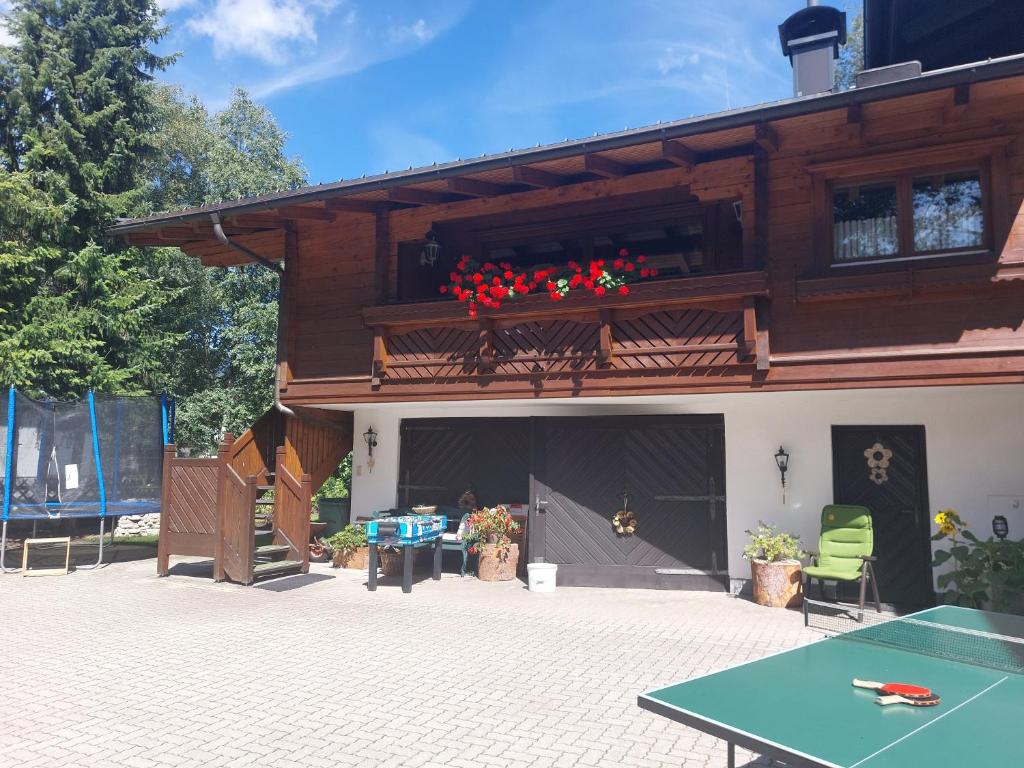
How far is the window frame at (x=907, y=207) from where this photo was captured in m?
7.61

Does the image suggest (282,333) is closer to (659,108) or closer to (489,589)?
(489,589)

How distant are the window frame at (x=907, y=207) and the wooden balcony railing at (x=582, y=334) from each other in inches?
41.8

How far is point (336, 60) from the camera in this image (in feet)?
66.9

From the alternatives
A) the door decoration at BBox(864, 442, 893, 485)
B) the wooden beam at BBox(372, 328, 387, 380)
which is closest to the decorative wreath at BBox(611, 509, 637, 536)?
the door decoration at BBox(864, 442, 893, 485)

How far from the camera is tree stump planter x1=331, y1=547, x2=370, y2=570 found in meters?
11.3

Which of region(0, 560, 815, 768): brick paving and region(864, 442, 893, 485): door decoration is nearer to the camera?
region(0, 560, 815, 768): brick paving

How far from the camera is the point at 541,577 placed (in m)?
9.54

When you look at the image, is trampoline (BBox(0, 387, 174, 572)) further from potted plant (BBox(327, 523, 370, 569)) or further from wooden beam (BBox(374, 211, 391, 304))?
wooden beam (BBox(374, 211, 391, 304))

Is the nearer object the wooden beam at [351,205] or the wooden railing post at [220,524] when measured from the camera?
the wooden railing post at [220,524]

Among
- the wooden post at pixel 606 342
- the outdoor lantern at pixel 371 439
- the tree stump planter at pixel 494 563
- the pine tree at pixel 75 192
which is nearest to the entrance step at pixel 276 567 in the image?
the outdoor lantern at pixel 371 439

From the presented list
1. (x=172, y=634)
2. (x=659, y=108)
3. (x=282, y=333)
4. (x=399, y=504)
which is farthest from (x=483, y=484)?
(x=659, y=108)

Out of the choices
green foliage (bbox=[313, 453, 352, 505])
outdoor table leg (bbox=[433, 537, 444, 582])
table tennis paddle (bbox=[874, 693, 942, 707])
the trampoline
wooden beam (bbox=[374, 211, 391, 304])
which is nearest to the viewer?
table tennis paddle (bbox=[874, 693, 942, 707])

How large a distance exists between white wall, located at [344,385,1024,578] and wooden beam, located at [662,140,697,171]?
2780 millimetres

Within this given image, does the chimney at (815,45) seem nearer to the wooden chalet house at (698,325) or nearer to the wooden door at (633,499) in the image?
the wooden chalet house at (698,325)
